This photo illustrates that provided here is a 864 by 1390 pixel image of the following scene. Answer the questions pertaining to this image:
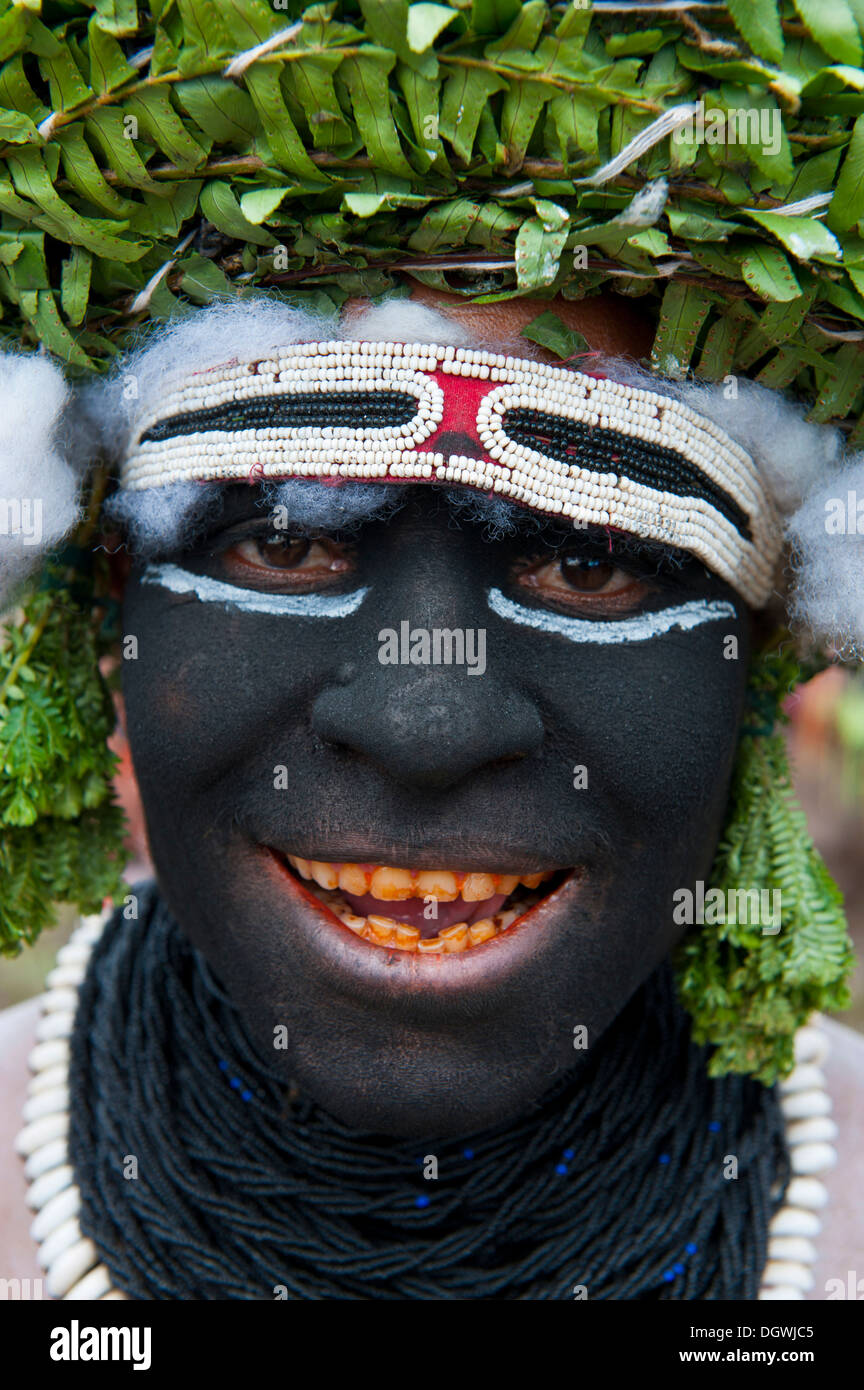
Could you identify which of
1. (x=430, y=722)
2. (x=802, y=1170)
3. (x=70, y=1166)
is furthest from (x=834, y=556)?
(x=70, y=1166)

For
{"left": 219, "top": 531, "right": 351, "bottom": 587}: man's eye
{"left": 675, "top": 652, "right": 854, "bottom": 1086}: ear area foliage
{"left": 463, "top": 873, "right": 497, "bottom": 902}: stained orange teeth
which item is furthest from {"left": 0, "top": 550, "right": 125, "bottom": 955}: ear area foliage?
{"left": 675, "top": 652, "right": 854, "bottom": 1086}: ear area foliage

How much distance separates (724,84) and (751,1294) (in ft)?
6.34

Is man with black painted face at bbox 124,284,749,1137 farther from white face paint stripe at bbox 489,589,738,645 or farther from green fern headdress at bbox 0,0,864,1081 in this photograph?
green fern headdress at bbox 0,0,864,1081

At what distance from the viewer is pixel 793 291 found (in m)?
1.82

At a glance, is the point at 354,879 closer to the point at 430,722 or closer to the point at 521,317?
the point at 430,722

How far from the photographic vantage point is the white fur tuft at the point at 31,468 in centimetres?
205

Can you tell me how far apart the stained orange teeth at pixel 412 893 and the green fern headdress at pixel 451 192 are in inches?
21.6

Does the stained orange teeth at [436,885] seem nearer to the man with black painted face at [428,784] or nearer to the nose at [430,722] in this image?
the man with black painted face at [428,784]

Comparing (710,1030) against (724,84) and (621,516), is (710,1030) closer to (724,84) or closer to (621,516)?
(621,516)

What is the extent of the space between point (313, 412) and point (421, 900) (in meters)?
0.76

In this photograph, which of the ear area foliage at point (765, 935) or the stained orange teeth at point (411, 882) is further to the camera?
the ear area foliage at point (765, 935)

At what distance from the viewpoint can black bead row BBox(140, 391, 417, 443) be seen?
1.88m

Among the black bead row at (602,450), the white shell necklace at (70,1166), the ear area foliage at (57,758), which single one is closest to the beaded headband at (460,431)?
the black bead row at (602,450)

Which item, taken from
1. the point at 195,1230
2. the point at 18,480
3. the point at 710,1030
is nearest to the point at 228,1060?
the point at 195,1230
